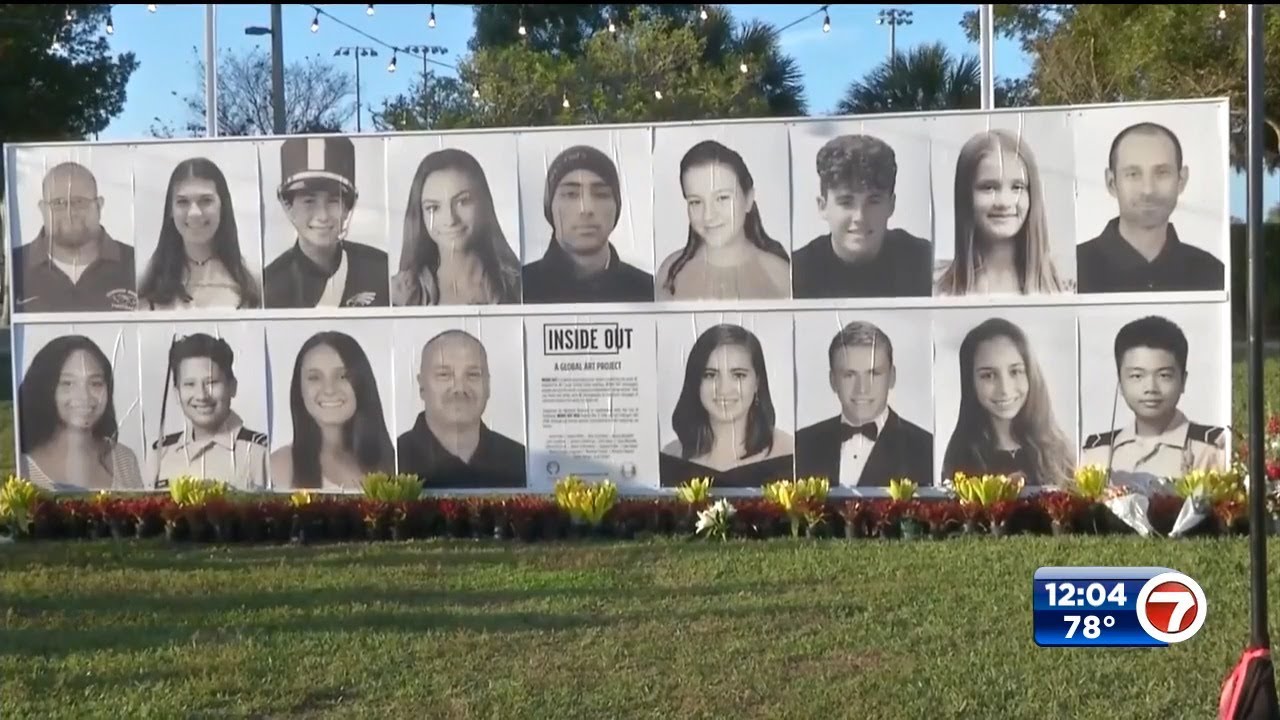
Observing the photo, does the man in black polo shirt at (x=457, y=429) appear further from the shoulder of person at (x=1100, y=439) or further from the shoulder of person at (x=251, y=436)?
the shoulder of person at (x=1100, y=439)

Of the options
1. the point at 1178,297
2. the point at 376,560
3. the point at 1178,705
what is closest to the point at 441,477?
the point at 376,560

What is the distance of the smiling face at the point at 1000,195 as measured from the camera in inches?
373

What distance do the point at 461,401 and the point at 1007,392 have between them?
3.61 m

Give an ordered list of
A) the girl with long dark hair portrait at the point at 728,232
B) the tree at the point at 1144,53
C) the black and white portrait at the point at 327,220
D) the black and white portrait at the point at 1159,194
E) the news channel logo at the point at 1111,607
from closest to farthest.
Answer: the news channel logo at the point at 1111,607
the black and white portrait at the point at 1159,194
the girl with long dark hair portrait at the point at 728,232
the black and white portrait at the point at 327,220
the tree at the point at 1144,53

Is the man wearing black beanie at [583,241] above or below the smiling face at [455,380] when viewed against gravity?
above

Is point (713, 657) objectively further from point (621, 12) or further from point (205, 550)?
point (621, 12)

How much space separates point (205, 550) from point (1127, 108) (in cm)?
638

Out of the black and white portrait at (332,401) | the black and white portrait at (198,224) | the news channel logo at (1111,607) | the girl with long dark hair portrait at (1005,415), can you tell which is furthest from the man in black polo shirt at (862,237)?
the news channel logo at (1111,607)

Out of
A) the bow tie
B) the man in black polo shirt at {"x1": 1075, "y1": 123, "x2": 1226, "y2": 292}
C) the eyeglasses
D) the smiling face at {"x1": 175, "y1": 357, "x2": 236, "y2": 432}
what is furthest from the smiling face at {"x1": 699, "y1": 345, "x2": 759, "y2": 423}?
the eyeglasses

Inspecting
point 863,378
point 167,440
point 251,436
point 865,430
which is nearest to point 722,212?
point 863,378

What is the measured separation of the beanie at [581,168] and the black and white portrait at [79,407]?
3136 millimetres

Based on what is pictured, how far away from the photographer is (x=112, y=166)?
34.4ft

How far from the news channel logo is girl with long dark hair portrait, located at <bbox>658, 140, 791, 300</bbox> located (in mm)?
4406

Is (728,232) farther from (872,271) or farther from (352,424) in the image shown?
(352,424)
